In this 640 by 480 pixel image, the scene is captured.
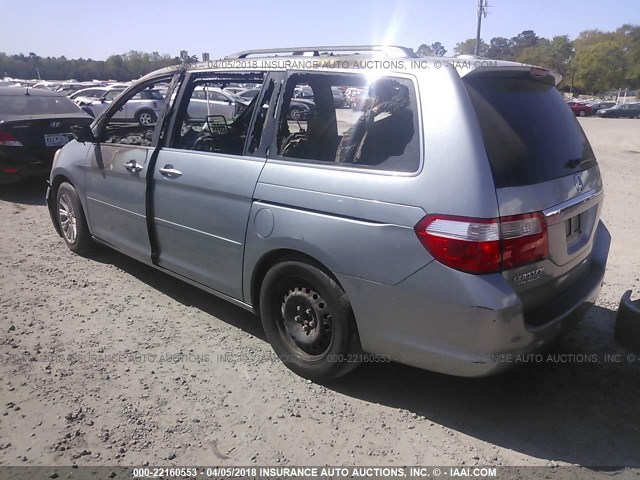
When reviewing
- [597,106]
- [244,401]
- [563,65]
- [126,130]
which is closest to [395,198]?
[244,401]

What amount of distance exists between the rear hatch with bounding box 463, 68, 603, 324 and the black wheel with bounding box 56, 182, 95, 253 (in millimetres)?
3988

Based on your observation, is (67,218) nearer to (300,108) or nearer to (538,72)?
(300,108)

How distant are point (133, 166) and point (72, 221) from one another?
1.58 metres

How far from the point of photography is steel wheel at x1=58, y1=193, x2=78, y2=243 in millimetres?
5172

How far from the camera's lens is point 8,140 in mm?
7344

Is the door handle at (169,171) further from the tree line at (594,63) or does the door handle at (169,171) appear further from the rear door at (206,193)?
the tree line at (594,63)

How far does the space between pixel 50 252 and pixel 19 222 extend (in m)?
1.57

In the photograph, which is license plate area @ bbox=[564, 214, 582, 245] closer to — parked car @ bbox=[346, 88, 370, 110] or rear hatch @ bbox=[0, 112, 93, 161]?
parked car @ bbox=[346, 88, 370, 110]

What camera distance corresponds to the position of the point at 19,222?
659cm

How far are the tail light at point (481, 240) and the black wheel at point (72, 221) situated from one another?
12.5ft

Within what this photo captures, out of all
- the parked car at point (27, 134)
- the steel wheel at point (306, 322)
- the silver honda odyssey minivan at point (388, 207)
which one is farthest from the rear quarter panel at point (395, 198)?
the parked car at point (27, 134)

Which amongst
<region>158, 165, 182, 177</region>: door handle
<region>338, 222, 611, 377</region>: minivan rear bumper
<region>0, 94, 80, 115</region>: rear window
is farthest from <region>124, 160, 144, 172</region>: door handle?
<region>0, 94, 80, 115</region>: rear window

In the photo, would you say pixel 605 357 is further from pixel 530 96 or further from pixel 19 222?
pixel 19 222

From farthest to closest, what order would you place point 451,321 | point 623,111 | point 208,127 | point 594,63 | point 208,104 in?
point 594,63
point 623,111
point 208,104
point 208,127
point 451,321
